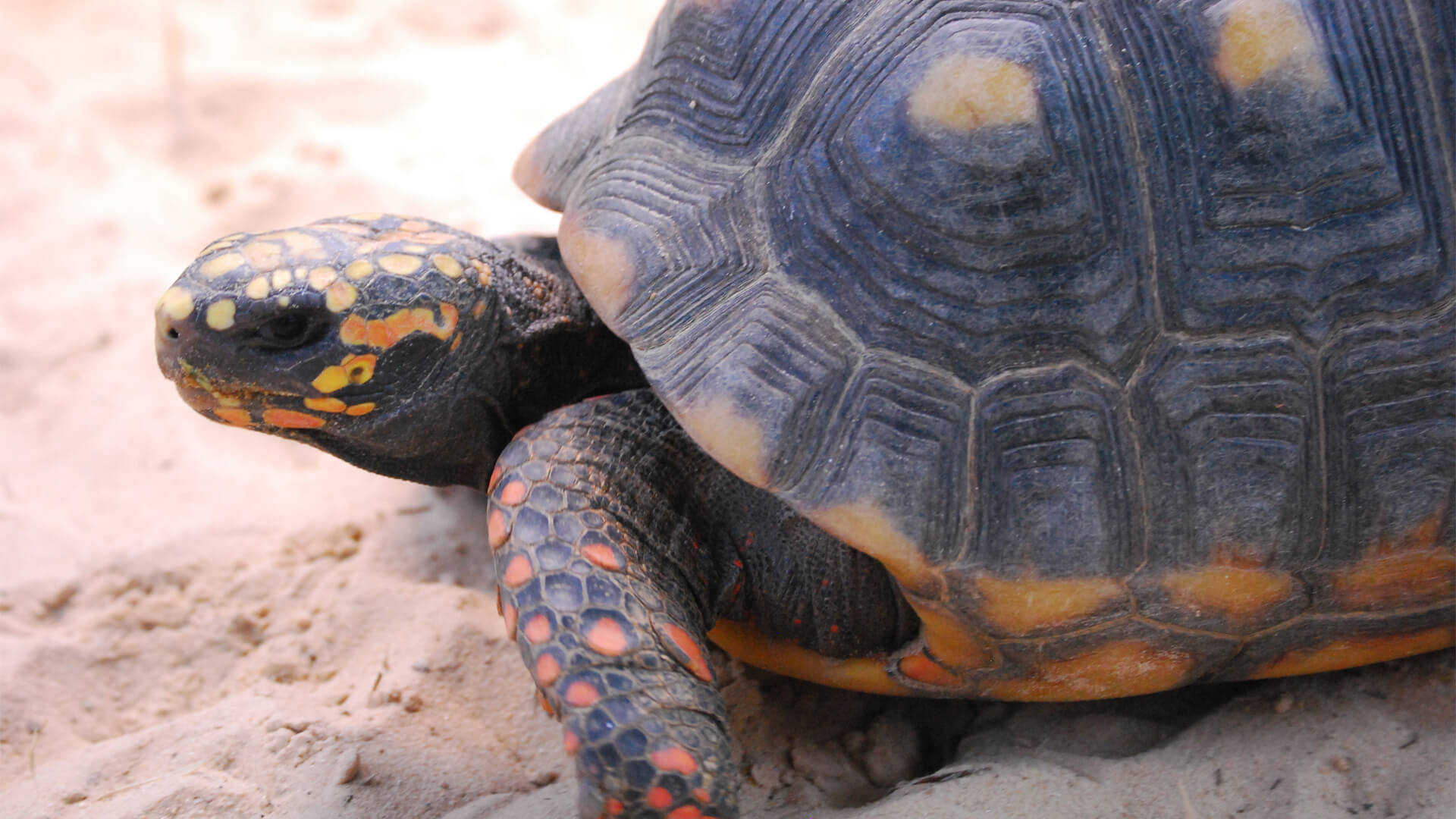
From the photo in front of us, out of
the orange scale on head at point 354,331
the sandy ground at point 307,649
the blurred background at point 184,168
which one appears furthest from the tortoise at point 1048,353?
the blurred background at point 184,168

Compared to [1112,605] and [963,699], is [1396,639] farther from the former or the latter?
[963,699]

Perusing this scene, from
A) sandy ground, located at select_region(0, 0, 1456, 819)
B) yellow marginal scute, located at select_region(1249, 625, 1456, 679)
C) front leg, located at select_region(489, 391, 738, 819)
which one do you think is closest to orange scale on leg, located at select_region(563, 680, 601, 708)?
front leg, located at select_region(489, 391, 738, 819)

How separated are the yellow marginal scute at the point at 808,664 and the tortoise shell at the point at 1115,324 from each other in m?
0.28

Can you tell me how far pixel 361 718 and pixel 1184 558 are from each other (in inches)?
63.5

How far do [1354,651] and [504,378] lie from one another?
173 centimetres

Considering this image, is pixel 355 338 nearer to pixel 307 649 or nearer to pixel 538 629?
pixel 538 629

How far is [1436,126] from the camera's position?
5.87 ft

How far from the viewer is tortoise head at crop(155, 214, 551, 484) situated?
192cm

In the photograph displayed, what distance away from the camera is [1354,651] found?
6.34 feet

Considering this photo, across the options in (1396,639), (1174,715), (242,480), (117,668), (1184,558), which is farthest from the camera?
(242,480)

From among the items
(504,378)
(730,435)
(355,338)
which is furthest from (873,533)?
(355,338)

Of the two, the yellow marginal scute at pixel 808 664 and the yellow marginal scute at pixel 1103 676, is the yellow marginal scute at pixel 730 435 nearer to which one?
the yellow marginal scute at pixel 808 664

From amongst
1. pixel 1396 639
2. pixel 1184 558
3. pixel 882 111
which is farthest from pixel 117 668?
pixel 1396 639

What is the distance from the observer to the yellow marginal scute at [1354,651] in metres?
1.91
